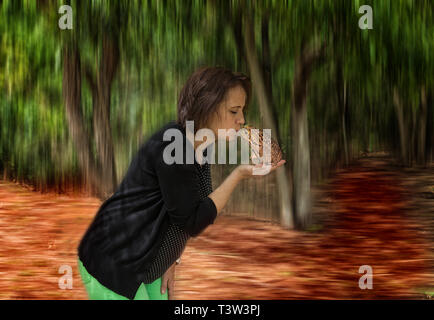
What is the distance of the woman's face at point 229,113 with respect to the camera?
7.25 feet

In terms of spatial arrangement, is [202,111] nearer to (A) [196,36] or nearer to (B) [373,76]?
(A) [196,36]

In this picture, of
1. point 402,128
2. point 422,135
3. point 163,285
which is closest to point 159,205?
point 163,285

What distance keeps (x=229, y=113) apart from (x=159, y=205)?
461 millimetres

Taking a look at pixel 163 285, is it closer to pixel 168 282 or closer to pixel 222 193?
pixel 168 282

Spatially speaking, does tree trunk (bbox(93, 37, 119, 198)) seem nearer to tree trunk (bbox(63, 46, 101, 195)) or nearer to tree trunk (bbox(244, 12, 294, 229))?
tree trunk (bbox(63, 46, 101, 195))

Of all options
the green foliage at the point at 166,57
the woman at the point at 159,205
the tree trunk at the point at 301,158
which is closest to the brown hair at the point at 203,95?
the woman at the point at 159,205

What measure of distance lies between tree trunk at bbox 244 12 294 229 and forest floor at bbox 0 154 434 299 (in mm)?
186

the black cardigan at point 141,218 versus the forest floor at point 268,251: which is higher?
the black cardigan at point 141,218

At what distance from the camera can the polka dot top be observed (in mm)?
2182

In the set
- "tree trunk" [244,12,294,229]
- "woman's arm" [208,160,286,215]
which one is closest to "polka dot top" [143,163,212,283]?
"woman's arm" [208,160,286,215]

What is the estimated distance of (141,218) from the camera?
209 centimetres

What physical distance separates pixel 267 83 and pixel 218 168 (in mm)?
971

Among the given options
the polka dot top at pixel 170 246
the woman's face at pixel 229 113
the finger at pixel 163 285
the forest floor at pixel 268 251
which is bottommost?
the forest floor at pixel 268 251

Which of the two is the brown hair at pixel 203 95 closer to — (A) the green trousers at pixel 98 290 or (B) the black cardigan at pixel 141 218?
(B) the black cardigan at pixel 141 218
